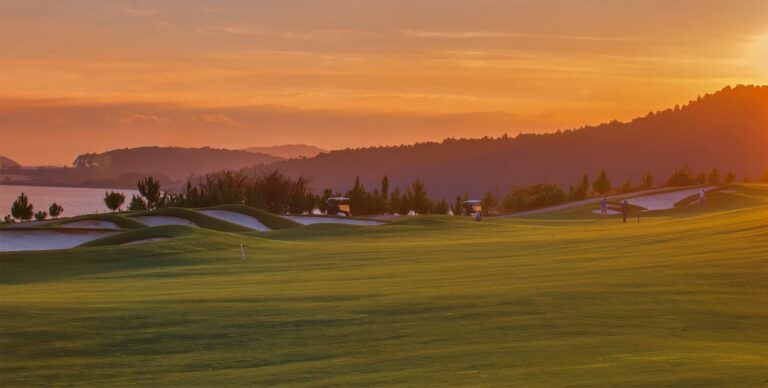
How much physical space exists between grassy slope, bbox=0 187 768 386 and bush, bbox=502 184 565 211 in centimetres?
6599

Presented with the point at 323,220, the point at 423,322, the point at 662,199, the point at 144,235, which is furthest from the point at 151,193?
the point at 423,322

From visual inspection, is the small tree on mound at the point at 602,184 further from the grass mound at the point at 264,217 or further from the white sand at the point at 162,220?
the white sand at the point at 162,220

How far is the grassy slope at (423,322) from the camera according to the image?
A: 13.9 metres

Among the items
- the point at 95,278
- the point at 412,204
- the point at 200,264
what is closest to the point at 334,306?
the point at 95,278

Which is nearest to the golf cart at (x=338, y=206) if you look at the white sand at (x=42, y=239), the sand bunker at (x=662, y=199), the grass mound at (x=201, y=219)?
the sand bunker at (x=662, y=199)

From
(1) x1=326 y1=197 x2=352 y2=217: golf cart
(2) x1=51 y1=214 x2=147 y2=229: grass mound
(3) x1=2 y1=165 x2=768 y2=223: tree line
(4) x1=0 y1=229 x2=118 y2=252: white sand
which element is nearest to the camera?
(4) x1=0 y1=229 x2=118 y2=252: white sand

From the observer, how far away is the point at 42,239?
4503 cm

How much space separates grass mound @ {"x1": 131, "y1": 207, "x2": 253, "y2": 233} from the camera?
5329 centimetres

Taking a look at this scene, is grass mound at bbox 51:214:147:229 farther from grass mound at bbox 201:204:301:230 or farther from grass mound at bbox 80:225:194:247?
grass mound at bbox 80:225:194:247

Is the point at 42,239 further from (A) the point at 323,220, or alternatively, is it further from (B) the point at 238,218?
(A) the point at 323,220

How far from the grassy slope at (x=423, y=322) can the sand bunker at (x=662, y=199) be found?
1945 inches

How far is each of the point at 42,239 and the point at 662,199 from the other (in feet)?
166

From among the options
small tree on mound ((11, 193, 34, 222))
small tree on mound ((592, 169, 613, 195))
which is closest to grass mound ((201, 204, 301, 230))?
small tree on mound ((11, 193, 34, 222))

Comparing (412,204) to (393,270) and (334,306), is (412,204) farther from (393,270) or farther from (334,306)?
(334,306)
